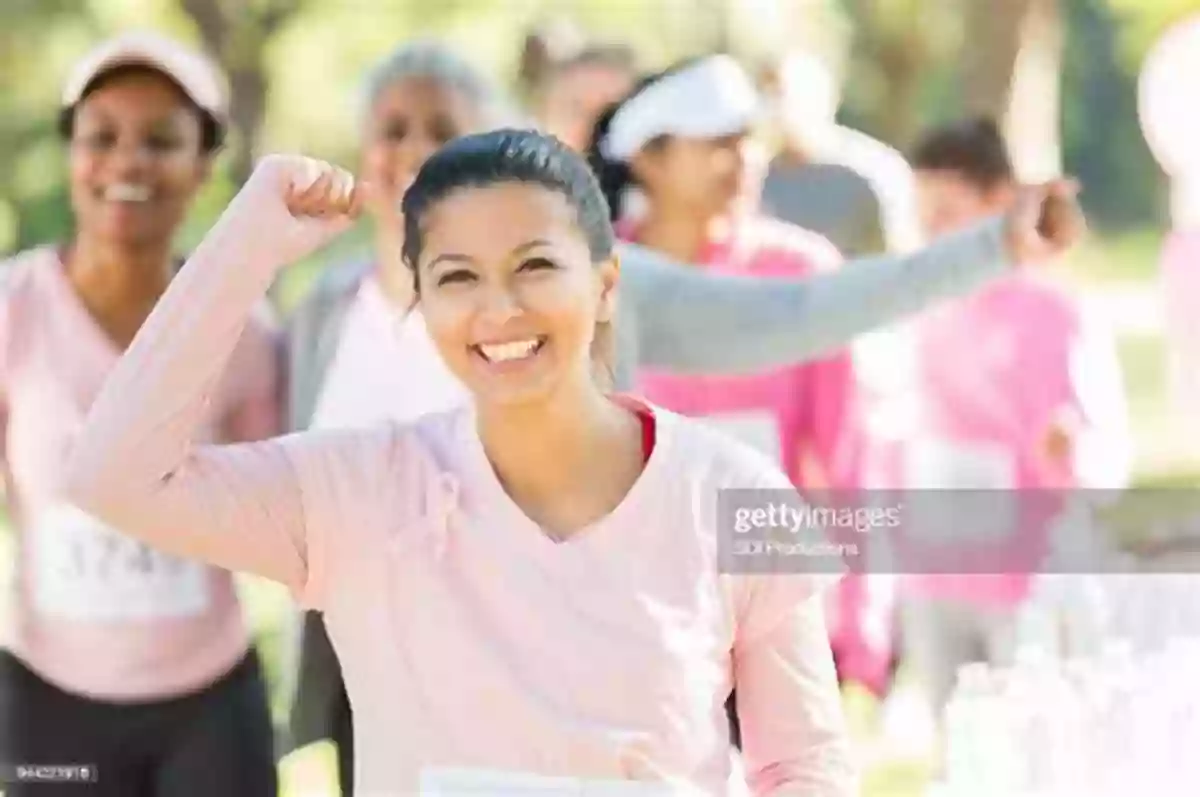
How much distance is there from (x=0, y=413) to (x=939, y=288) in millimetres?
977

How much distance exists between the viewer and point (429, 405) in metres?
1.74

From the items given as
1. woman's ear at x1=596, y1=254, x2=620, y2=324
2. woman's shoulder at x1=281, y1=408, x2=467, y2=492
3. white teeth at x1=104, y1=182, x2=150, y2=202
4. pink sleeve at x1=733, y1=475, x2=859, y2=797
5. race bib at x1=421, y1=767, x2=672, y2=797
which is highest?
white teeth at x1=104, y1=182, x2=150, y2=202

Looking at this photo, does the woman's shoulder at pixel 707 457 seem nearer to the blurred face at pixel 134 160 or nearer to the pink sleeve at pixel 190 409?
the pink sleeve at pixel 190 409

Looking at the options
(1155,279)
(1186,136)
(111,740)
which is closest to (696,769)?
(111,740)

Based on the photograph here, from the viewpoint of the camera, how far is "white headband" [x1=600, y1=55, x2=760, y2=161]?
1789 mm

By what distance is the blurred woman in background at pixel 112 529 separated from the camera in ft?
5.54

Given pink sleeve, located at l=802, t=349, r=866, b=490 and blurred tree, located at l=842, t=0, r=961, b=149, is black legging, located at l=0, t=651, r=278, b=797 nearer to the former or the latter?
pink sleeve, located at l=802, t=349, r=866, b=490

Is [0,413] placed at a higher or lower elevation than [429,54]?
lower

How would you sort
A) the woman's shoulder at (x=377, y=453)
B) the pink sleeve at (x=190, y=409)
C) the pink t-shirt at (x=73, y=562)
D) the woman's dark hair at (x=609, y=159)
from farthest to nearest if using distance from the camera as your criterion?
the woman's dark hair at (x=609, y=159), the pink t-shirt at (x=73, y=562), the woman's shoulder at (x=377, y=453), the pink sleeve at (x=190, y=409)

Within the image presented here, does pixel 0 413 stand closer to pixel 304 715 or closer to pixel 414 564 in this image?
pixel 304 715

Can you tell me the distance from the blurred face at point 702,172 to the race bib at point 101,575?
630 mm

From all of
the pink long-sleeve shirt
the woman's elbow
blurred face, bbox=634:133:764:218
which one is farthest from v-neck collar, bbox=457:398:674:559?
blurred face, bbox=634:133:764:218

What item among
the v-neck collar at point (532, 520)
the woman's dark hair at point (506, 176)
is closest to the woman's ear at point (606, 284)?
the woman's dark hair at point (506, 176)

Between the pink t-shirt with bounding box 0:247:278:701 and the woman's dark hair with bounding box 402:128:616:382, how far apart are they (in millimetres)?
533
